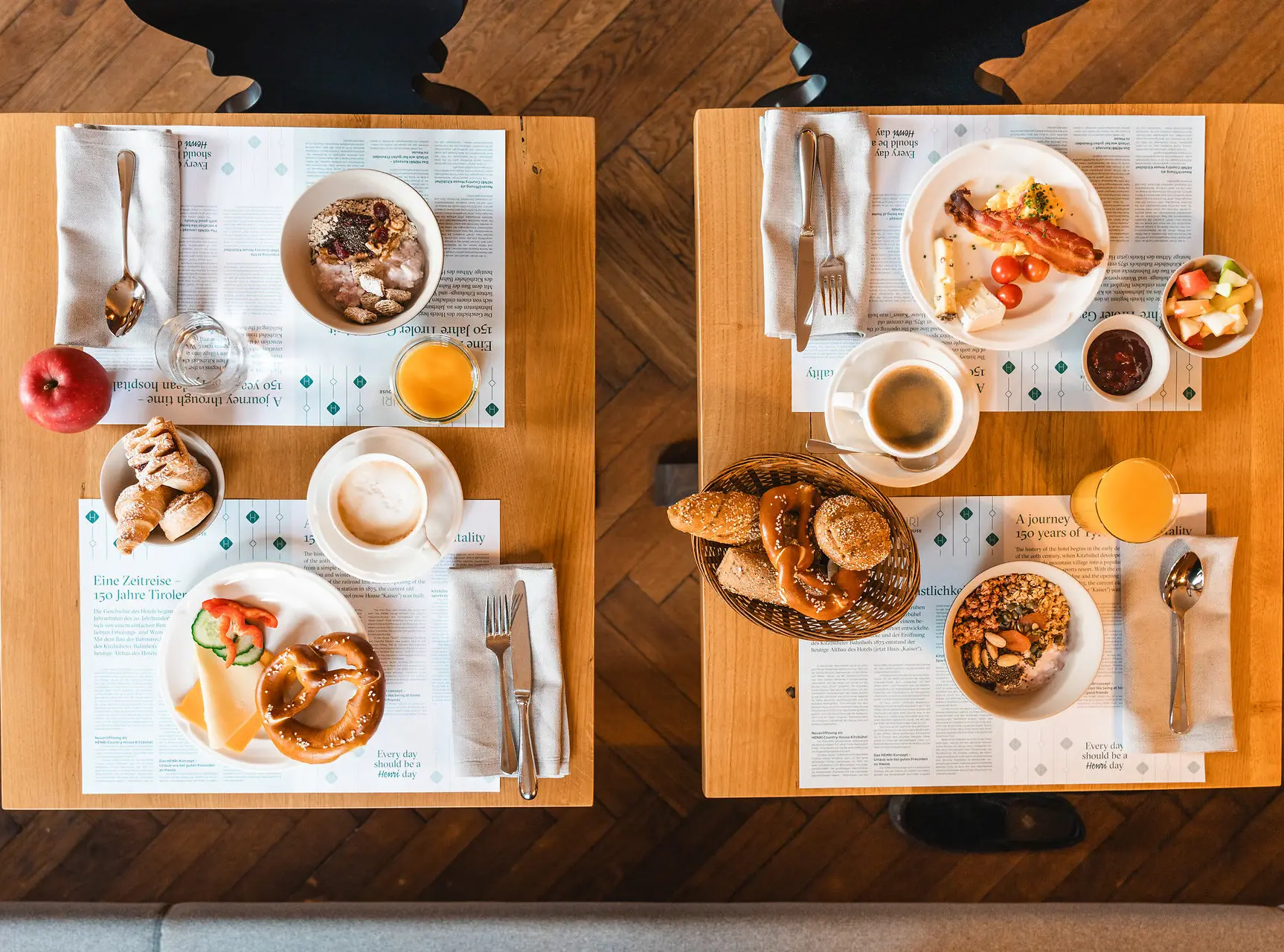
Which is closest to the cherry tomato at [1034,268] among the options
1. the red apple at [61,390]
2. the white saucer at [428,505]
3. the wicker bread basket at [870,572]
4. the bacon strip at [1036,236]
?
the bacon strip at [1036,236]

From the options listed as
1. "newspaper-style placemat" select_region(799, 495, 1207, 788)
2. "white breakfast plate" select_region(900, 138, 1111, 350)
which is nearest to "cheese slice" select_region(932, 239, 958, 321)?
"white breakfast plate" select_region(900, 138, 1111, 350)

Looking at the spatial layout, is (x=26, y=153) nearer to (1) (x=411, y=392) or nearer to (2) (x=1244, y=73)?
(1) (x=411, y=392)

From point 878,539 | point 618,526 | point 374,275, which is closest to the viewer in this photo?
point 878,539

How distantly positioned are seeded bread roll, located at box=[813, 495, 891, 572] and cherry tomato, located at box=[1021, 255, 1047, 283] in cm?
42

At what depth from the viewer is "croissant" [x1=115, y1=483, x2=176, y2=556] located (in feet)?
3.39

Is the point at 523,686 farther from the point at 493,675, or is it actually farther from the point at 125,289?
the point at 125,289

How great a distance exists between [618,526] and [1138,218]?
1.10 m

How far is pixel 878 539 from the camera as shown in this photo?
3.10 feet

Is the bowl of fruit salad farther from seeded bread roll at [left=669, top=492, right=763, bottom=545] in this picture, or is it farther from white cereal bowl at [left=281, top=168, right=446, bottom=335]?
white cereal bowl at [left=281, top=168, right=446, bottom=335]

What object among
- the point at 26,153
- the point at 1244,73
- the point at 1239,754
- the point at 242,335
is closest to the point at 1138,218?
the point at 1239,754

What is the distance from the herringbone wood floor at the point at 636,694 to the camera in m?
1.75

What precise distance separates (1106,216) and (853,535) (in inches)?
24.3

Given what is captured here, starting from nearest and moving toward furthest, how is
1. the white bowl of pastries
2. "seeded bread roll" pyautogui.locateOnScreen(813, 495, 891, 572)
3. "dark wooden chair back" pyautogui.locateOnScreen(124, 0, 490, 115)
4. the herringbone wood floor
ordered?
"seeded bread roll" pyautogui.locateOnScreen(813, 495, 891, 572)
the white bowl of pastries
"dark wooden chair back" pyautogui.locateOnScreen(124, 0, 490, 115)
the herringbone wood floor

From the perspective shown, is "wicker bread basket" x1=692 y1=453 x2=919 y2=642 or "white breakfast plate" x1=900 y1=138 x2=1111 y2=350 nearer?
"wicker bread basket" x1=692 y1=453 x2=919 y2=642
